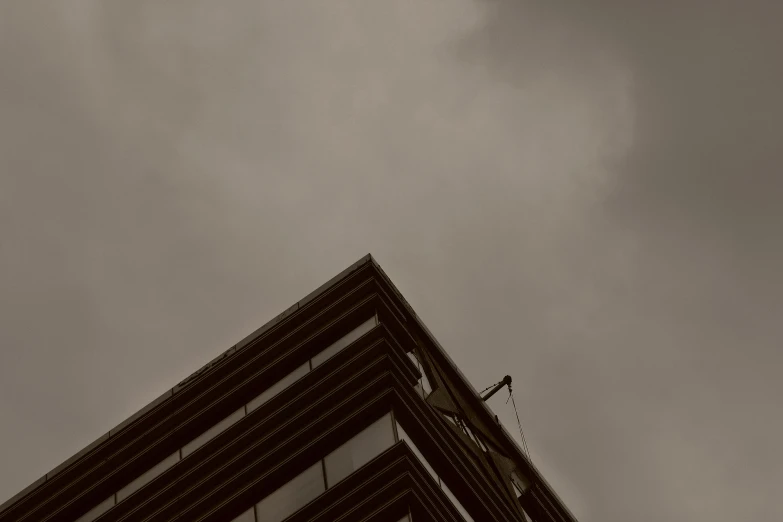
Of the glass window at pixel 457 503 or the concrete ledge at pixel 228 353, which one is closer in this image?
the glass window at pixel 457 503

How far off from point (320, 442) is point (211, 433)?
16.1 ft

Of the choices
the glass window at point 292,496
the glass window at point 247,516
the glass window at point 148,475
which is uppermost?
the glass window at point 148,475

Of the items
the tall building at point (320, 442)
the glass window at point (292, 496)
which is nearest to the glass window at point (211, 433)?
the tall building at point (320, 442)

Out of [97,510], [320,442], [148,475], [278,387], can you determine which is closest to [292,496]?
[320,442]

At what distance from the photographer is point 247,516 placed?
36219 millimetres

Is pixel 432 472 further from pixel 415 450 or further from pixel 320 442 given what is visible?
pixel 320 442

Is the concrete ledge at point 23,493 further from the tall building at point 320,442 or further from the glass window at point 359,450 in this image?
the glass window at point 359,450

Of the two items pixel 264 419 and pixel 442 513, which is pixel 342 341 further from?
pixel 442 513

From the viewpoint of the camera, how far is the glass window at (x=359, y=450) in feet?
115

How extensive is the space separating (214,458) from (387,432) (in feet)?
18.2

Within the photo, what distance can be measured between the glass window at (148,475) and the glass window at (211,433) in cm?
41

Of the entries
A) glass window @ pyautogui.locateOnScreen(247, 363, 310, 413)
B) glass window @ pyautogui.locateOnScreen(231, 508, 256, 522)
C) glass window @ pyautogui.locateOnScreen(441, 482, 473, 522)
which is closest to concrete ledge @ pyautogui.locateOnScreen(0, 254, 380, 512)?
glass window @ pyautogui.locateOnScreen(247, 363, 310, 413)

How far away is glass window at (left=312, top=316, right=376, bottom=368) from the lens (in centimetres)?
3969

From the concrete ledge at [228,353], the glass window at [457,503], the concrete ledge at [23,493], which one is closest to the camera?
the glass window at [457,503]
